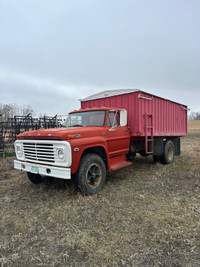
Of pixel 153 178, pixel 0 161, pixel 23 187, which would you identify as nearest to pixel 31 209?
pixel 23 187

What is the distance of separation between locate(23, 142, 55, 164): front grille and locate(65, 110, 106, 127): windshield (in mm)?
1347

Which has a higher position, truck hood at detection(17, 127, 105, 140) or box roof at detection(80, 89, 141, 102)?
box roof at detection(80, 89, 141, 102)

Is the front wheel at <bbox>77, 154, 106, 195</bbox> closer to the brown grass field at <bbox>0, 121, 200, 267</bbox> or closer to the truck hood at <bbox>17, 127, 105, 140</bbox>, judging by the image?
the brown grass field at <bbox>0, 121, 200, 267</bbox>

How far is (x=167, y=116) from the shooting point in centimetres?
772

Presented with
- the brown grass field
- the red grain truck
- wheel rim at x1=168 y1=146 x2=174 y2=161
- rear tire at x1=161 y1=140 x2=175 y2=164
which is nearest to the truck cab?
the red grain truck

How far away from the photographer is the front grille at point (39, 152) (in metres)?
4.05

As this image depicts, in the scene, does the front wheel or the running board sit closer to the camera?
the front wheel

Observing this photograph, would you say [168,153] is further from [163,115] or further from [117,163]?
[117,163]

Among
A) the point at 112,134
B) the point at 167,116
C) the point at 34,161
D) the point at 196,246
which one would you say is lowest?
the point at 196,246

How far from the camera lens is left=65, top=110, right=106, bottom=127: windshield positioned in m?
5.17

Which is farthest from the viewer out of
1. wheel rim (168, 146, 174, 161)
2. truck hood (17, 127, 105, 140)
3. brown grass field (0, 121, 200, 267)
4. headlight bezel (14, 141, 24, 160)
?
wheel rim (168, 146, 174, 161)

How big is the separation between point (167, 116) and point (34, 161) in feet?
18.5

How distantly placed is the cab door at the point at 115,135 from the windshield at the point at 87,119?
219mm

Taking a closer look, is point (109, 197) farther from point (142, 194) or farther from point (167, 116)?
point (167, 116)
